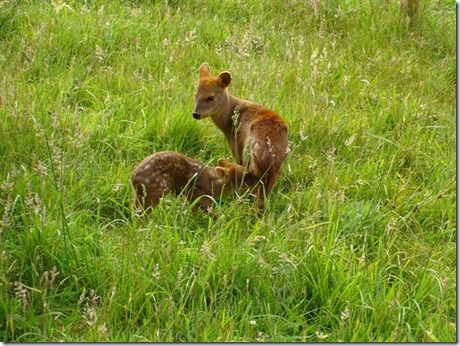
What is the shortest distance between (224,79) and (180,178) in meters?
1.19

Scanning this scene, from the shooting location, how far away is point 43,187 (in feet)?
14.3

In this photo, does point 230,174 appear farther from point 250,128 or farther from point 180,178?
point 250,128

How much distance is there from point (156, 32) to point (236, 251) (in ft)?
12.3

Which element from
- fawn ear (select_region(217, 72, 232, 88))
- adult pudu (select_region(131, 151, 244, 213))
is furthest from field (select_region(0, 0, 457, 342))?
fawn ear (select_region(217, 72, 232, 88))

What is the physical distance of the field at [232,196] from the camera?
13.2 feet

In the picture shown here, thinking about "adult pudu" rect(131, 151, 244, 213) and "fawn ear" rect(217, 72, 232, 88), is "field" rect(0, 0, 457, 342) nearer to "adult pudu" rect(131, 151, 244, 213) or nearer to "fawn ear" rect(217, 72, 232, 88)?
"adult pudu" rect(131, 151, 244, 213)

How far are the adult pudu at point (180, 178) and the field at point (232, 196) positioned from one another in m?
0.13

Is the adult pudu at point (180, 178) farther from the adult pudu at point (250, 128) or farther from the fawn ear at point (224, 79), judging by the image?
the fawn ear at point (224, 79)

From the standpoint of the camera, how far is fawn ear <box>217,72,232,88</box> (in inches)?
241

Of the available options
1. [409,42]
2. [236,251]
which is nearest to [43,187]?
[236,251]

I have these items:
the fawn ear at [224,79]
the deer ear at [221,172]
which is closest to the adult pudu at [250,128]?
the fawn ear at [224,79]

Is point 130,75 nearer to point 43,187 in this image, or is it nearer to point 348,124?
point 348,124

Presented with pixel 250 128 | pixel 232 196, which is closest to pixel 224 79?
pixel 250 128

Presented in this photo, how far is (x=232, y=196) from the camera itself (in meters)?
5.45
